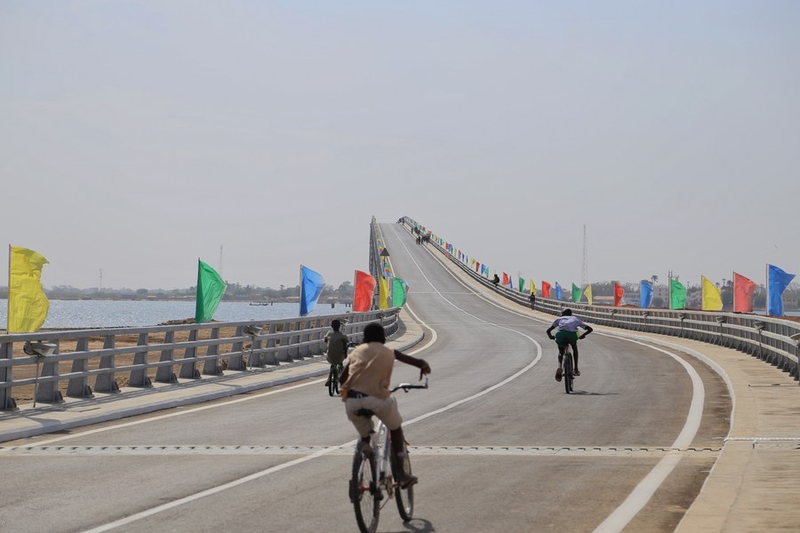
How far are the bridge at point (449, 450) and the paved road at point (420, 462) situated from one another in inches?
1.3

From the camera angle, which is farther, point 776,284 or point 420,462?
point 776,284

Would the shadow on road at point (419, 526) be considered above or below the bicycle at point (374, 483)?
below

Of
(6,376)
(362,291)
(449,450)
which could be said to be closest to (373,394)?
(449,450)

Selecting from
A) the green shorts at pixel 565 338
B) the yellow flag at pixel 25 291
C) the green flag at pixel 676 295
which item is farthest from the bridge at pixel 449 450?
the green flag at pixel 676 295

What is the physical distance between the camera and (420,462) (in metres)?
12.6

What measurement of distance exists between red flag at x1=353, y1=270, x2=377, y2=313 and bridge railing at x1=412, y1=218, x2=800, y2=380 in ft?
39.8

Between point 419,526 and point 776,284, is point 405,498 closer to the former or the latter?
point 419,526

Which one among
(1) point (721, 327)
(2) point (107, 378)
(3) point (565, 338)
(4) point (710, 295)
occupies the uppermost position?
(4) point (710, 295)

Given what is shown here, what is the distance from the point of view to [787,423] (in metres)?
15.2

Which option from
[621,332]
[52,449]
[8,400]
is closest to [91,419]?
[8,400]

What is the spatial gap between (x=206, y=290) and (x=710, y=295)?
2661 centimetres

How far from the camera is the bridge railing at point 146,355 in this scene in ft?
57.2

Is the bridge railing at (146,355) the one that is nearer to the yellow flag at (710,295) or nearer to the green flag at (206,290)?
the green flag at (206,290)

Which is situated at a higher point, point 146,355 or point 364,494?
point 146,355
